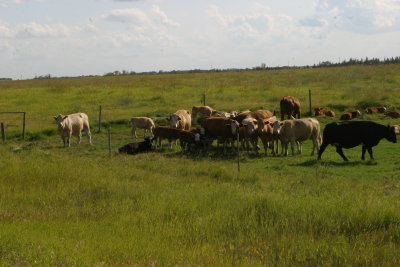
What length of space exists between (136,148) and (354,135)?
8.47 m

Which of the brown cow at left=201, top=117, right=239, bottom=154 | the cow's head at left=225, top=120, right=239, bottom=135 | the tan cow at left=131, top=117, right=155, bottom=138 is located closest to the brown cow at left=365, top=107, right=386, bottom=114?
the brown cow at left=201, top=117, right=239, bottom=154

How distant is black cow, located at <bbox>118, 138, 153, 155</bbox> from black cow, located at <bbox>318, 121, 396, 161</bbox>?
704cm

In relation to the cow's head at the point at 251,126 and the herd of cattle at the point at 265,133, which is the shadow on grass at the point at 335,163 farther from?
the cow's head at the point at 251,126

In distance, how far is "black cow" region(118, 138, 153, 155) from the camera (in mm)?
20350

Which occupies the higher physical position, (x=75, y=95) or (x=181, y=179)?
(x=75, y=95)

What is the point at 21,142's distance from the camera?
2420cm

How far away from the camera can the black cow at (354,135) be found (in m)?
18.1

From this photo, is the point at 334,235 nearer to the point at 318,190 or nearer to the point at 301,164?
the point at 318,190

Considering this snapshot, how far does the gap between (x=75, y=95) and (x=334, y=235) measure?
134 feet

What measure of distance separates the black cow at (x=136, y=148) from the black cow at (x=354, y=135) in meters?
7.04

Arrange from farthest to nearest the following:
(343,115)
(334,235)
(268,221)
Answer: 1. (343,115)
2. (268,221)
3. (334,235)

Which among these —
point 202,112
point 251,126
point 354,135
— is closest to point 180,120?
point 202,112

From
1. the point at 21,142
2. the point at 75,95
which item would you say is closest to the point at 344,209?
the point at 21,142

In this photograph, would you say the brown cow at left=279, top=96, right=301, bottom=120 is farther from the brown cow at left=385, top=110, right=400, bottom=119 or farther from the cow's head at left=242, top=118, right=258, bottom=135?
the cow's head at left=242, top=118, right=258, bottom=135
